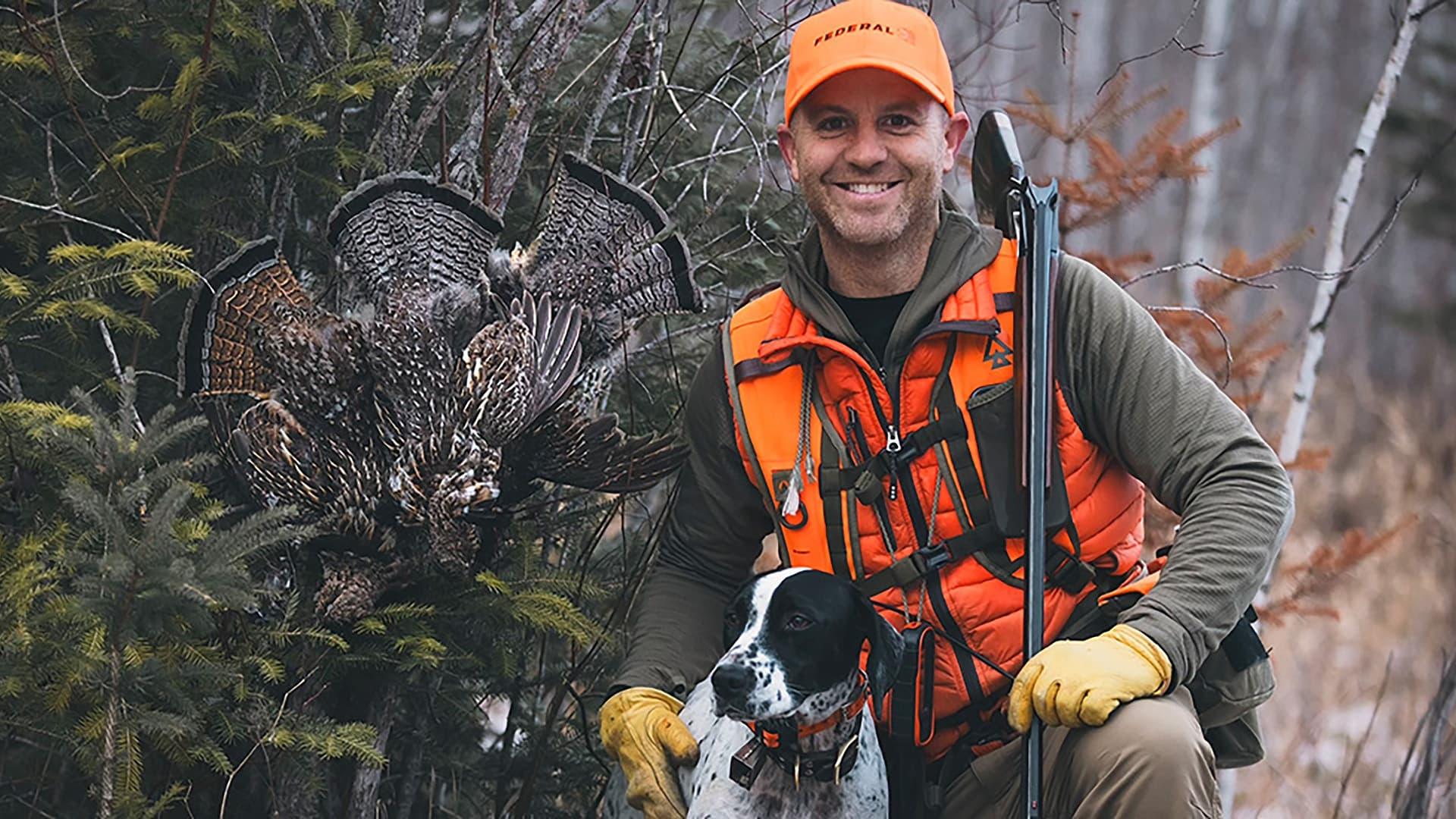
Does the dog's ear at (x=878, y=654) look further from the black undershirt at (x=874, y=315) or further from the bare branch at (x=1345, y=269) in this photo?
the bare branch at (x=1345, y=269)

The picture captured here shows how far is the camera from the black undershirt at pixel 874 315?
12.0 feet

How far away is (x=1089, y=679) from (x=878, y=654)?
45cm

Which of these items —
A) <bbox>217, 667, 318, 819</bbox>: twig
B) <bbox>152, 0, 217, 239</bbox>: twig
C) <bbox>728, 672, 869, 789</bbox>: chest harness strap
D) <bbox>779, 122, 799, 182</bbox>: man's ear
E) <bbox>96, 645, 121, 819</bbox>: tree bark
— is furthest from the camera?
<bbox>779, 122, 799, 182</bbox>: man's ear

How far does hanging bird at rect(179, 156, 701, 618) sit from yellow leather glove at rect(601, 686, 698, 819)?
580mm

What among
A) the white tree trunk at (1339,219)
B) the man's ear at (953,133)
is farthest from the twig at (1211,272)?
the man's ear at (953,133)

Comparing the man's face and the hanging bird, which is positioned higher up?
the man's face

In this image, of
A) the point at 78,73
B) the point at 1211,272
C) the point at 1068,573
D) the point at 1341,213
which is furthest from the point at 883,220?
the point at 1341,213

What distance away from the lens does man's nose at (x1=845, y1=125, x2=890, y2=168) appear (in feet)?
11.7

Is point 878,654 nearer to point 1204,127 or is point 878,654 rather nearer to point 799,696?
point 799,696

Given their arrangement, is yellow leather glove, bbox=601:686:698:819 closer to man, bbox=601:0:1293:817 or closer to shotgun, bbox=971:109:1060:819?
man, bbox=601:0:1293:817

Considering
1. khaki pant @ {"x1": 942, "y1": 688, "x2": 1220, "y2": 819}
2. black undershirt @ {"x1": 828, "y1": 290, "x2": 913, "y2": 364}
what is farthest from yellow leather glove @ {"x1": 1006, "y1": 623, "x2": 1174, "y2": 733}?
black undershirt @ {"x1": 828, "y1": 290, "x2": 913, "y2": 364}

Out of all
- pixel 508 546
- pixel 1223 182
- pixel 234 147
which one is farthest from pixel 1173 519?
pixel 1223 182

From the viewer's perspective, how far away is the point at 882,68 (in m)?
3.49

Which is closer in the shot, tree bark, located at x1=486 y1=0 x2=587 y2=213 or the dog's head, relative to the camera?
Result: the dog's head
